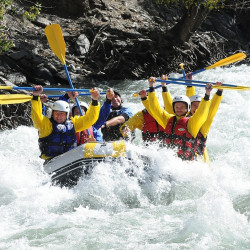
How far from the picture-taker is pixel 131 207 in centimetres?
503

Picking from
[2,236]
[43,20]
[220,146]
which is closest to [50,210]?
[2,236]

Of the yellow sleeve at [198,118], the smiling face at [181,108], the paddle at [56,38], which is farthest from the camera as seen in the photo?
the paddle at [56,38]

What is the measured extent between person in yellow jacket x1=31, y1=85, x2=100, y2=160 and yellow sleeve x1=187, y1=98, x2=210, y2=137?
116 cm

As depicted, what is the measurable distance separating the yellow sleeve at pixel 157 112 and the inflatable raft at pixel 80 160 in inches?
29.0

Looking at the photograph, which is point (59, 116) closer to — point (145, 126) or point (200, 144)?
point (145, 126)

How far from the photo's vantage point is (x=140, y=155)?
5.24 m

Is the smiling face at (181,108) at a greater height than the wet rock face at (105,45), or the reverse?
the wet rock face at (105,45)

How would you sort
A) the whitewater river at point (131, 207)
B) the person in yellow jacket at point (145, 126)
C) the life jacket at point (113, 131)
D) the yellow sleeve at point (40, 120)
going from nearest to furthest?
the whitewater river at point (131, 207) → the yellow sleeve at point (40, 120) → the person in yellow jacket at point (145, 126) → the life jacket at point (113, 131)

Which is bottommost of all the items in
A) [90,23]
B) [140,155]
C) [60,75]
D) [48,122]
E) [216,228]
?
[216,228]

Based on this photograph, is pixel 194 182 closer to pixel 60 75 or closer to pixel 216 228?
pixel 216 228

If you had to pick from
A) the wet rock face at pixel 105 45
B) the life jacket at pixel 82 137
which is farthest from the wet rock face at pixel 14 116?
the life jacket at pixel 82 137

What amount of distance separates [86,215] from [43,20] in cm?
998

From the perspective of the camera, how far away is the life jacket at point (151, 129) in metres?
Result: 5.92

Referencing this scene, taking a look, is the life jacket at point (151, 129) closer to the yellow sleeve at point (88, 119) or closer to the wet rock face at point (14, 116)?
the yellow sleeve at point (88, 119)
